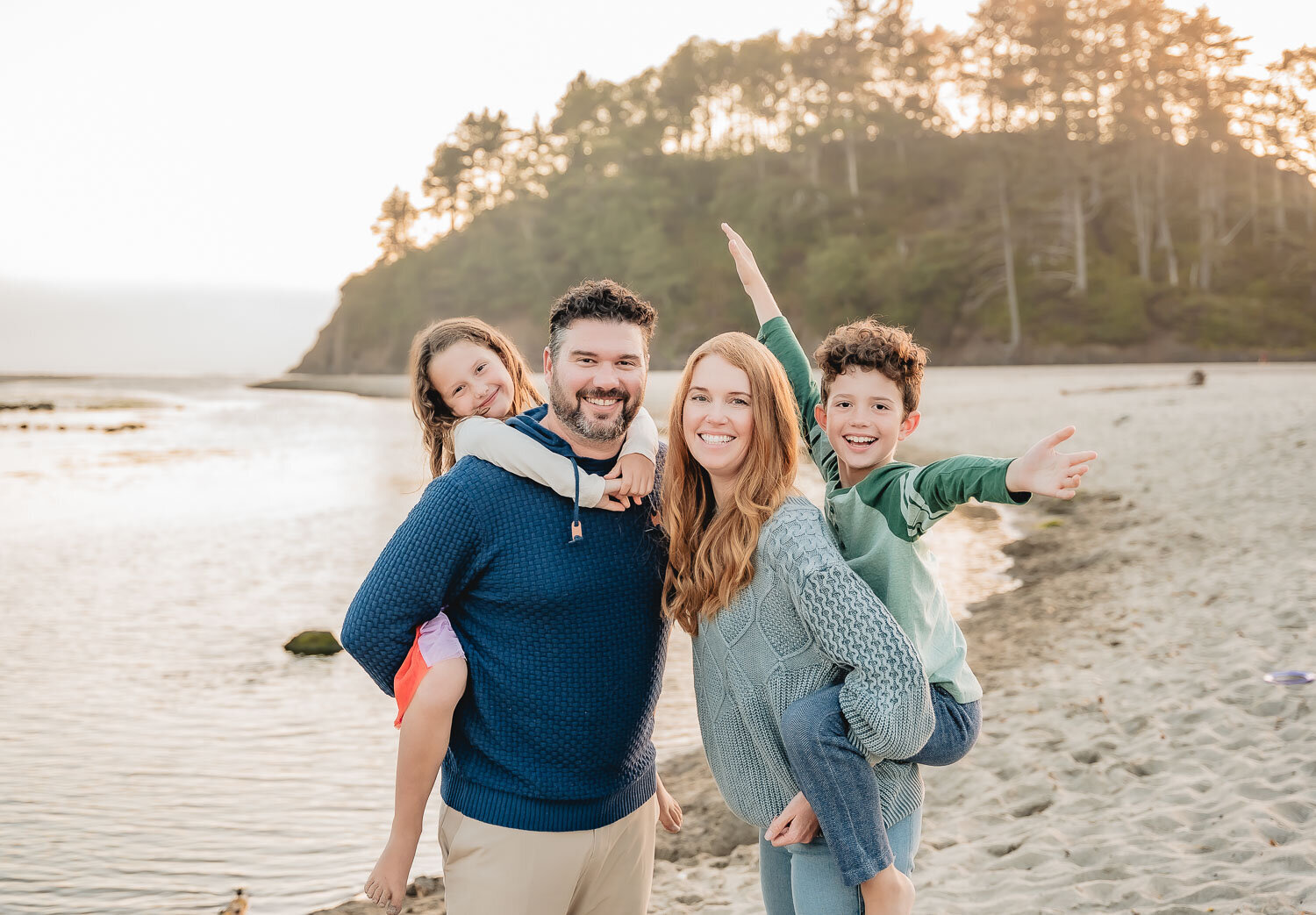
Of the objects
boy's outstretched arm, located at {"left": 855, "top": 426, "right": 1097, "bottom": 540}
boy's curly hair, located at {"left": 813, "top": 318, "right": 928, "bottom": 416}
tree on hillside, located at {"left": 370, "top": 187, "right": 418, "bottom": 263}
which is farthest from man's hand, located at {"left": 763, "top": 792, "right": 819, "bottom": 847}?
tree on hillside, located at {"left": 370, "top": 187, "right": 418, "bottom": 263}

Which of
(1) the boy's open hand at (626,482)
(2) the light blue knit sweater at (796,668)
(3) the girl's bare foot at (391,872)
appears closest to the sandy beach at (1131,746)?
(2) the light blue knit sweater at (796,668)

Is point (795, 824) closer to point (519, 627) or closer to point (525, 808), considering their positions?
point (525, 808)

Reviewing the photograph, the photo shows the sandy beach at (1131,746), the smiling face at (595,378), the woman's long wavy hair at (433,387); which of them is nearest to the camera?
the smiling face at (595,378)

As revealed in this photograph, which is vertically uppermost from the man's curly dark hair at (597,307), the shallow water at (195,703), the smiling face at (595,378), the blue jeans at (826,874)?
the man's curly dark hair at (597,307)

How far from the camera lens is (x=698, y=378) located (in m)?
2.16

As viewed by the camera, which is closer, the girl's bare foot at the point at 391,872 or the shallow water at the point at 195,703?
the girl's bare foot at the point at 391,872

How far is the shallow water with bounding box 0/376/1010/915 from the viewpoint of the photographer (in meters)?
4.99

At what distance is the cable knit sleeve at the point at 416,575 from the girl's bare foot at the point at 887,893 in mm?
1083

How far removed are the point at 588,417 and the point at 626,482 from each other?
7.8 inches

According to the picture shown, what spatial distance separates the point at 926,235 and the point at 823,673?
153 feet

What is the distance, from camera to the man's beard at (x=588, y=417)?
2.26 meters

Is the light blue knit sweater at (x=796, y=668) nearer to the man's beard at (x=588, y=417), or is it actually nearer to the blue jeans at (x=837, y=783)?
the blue jeans at (x=837, y=783)

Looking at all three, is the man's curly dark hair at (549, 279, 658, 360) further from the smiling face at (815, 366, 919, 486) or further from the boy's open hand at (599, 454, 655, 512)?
the smiling face at (815, 366, 919, 486)

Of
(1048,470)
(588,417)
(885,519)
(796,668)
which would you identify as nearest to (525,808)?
(796,668)
